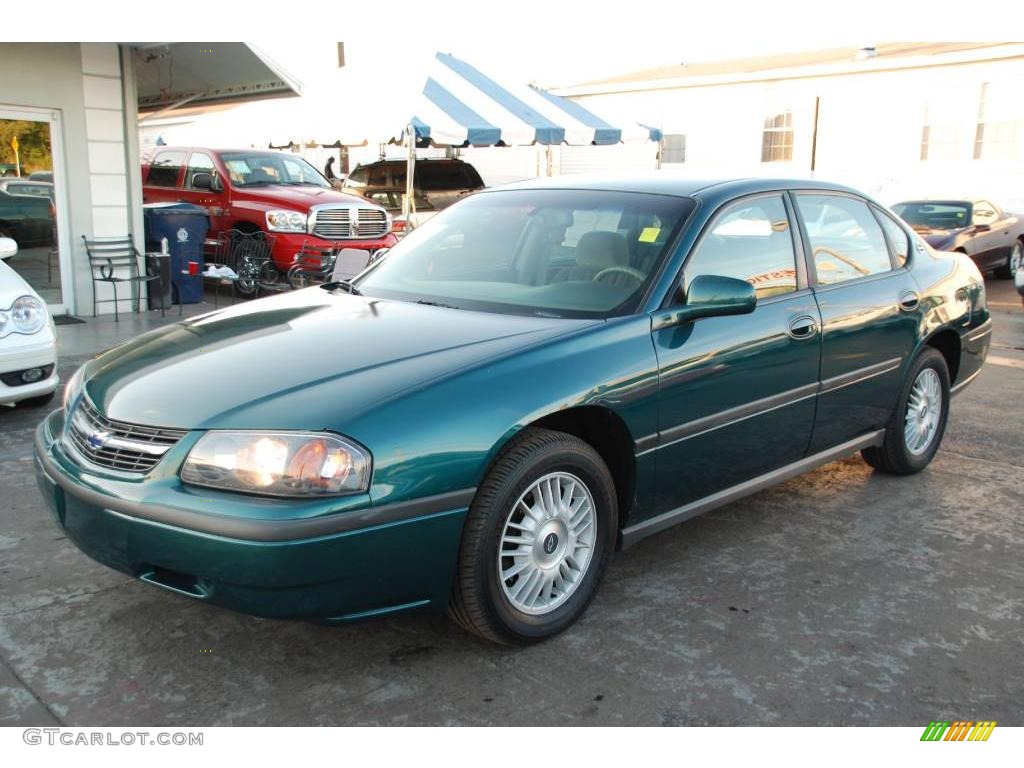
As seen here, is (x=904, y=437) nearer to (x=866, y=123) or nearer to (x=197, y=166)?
(x=197, y=166)

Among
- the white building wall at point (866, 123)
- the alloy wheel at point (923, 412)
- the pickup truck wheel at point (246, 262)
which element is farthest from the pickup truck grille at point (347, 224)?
the alloy wheel at point (923, 412)

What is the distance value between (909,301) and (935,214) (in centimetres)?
1095

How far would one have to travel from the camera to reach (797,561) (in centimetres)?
407

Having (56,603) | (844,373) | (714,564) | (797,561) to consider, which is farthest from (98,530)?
(844,373)

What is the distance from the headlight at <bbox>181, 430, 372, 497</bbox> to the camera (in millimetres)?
2727

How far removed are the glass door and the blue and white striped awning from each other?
4.94 metres

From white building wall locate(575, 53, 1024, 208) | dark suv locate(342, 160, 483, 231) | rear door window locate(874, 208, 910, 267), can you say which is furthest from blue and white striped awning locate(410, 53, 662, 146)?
rear door window locate(874, 208, 910, 267)

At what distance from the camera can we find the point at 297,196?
12211 millimetres

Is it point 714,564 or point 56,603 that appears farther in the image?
point 714,564

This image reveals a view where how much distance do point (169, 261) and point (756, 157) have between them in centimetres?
1675

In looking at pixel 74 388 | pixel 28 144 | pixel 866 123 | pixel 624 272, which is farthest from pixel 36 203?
pixel 866 123

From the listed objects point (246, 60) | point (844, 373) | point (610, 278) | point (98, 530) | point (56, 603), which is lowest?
point (56, 603)

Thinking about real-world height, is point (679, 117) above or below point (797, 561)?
above

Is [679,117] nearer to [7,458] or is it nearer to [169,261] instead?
[169,261]
